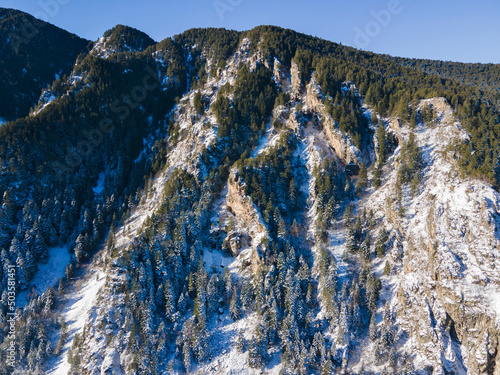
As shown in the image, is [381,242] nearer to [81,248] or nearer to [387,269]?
[387,269]

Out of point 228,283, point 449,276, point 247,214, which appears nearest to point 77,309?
point 228,283

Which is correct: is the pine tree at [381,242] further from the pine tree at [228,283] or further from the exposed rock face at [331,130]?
the pine tree at [228,283]

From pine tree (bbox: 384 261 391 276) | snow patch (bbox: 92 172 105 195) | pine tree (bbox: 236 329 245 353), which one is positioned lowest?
pine tree (bbox: 236 329 245 353)

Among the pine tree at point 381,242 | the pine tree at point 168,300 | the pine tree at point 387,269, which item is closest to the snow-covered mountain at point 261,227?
the pine tree at point 168,300

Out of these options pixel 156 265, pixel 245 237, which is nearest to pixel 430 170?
pixel 245 237

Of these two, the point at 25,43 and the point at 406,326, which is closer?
the point at 406,326

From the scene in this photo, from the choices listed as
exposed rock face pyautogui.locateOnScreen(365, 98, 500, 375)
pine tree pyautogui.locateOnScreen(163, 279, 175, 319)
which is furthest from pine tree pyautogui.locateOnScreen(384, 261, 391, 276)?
pine tree pyautogui.locateOnScreen(163, 279, 175, 319)

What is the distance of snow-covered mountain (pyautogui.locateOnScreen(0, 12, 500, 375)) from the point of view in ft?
181

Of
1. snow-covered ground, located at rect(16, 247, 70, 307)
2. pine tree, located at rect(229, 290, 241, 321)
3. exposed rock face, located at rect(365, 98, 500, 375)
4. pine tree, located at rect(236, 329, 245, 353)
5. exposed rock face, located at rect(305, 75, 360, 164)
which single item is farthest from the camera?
exposed rock face, located at rect(305, 75, 360, 164)

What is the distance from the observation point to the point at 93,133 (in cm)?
10988

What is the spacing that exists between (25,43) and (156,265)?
15750 centimetres

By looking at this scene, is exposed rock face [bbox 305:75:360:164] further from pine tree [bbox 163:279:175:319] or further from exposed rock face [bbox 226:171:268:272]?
pine tree [bbox 163:279:175:319]

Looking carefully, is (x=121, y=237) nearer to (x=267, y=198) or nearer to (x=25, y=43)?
(x=267, y=198)

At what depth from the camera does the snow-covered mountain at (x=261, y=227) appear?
2172 inches
